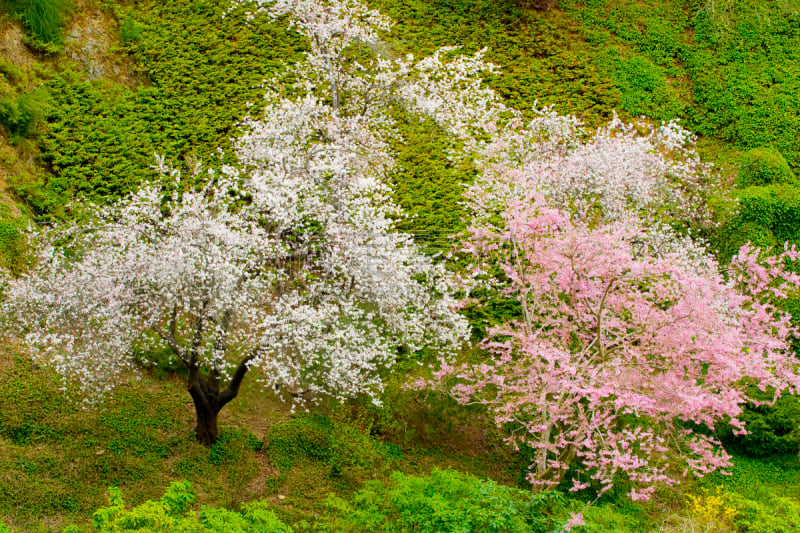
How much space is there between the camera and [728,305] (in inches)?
372

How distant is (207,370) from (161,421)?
111cm

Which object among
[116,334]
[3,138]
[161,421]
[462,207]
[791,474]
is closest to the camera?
[116,334]

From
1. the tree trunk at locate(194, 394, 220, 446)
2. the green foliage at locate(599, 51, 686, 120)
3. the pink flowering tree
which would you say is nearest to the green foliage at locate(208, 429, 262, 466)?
the tree trunk at locate(194, 394, 220, 446)

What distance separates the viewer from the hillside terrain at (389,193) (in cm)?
864

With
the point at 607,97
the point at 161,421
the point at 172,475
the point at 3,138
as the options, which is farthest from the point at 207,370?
the point at 607,97

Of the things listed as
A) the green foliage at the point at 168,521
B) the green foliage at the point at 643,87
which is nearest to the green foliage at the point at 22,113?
the green foliage at the point at 168,521

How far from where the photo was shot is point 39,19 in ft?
55.3

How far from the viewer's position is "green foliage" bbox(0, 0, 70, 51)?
16.7 meters

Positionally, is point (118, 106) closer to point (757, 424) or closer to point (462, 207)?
point (462, 207)

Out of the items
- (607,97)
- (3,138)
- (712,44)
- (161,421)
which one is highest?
(712,44)

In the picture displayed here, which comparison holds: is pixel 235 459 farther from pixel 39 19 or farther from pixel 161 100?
pixel 39 19

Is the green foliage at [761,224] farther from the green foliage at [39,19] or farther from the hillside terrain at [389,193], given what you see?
the green foliage at [39,19]

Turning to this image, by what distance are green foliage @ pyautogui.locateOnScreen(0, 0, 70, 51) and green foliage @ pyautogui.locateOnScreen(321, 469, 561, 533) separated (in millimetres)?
15288

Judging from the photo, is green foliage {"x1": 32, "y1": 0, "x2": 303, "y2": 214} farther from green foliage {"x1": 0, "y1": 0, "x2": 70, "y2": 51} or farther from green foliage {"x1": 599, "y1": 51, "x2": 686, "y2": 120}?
green foliage {"x1": 599, "y1": 51, "x2": 686, "y2": 120}
